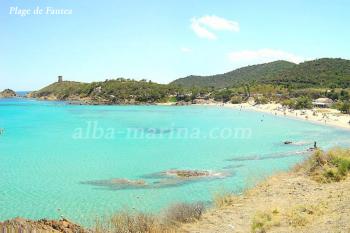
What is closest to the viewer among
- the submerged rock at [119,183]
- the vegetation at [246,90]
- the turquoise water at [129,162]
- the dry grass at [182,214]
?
the dry grass at [182,214]

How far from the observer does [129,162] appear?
29.7 m

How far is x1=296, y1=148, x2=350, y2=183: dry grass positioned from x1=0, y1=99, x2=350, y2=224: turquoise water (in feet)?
10.4

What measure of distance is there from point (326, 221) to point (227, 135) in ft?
125

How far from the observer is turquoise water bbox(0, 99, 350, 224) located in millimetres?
18531

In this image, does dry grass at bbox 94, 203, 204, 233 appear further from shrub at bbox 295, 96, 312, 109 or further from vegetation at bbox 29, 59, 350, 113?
vegetation at bbox 29, 59, 350, 113

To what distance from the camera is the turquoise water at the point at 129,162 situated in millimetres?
18531

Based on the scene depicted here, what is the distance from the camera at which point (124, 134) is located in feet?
160

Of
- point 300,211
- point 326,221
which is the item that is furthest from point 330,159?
point 326,221

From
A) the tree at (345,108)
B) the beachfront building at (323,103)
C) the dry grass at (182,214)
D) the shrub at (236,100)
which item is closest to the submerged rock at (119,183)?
the dry grass at (182,214)

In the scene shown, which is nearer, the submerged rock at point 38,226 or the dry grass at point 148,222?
the submerged rock at point 38,226

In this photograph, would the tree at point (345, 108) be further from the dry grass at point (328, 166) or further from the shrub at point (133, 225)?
the shrub at point (133, 225)

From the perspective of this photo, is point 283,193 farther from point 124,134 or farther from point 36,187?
point 124,134

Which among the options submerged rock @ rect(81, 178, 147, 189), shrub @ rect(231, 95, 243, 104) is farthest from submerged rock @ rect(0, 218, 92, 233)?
shrub @ rect(231, 95, 243, 104)

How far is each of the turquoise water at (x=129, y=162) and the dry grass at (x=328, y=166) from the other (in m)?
3.16
